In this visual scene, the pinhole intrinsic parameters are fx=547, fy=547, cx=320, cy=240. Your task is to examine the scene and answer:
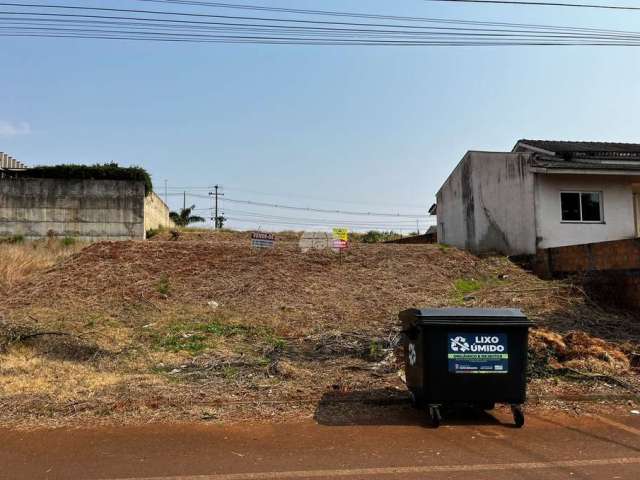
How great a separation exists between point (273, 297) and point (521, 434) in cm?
797

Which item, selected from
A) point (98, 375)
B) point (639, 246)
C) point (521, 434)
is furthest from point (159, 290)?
point (639, 246)

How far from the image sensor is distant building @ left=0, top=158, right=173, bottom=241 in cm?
1934

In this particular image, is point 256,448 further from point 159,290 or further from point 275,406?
point 159,290

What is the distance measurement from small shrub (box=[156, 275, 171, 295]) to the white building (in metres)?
10.6

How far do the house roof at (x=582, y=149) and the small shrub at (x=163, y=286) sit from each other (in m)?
12.6

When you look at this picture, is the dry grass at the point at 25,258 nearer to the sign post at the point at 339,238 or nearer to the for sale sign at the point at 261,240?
the for sale sign at the point at 261,240

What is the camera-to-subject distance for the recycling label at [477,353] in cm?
571

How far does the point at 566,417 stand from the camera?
5.92m

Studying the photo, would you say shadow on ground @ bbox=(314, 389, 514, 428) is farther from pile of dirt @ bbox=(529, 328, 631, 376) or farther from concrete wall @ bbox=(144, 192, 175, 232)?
concrete wall @ bbox=(144, 192, 175, 232)

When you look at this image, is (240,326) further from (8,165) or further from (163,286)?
(8,165)

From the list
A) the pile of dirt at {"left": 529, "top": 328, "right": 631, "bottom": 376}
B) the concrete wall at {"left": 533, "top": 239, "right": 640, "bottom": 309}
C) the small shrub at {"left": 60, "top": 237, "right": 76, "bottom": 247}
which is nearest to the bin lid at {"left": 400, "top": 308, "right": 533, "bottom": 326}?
the pile of dirt at {"left": 529, "top": 328, "right": 631, "bottom": 376}

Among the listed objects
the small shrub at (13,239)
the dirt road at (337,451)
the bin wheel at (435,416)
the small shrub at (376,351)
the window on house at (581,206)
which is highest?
the window on house at (581,206)

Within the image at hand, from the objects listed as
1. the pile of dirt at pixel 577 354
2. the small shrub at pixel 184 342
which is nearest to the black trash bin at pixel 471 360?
the pile of dirt at pixel 577 354

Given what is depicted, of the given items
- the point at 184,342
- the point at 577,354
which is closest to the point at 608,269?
the point at 577,354
